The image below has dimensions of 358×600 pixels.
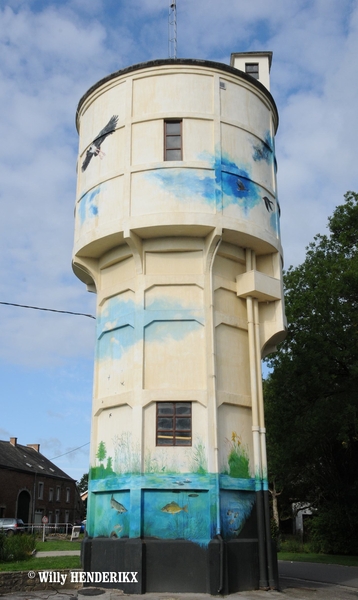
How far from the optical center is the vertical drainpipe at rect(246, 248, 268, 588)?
45.6 feet

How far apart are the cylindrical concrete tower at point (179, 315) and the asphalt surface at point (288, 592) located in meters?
0.42

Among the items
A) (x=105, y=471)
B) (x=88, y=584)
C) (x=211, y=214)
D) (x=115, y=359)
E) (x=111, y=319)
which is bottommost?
(x=88, y=584)

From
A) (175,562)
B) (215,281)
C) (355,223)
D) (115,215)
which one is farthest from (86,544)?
(355,223)

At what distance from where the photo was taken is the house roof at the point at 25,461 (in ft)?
165

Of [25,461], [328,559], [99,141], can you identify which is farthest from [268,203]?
[25,461]

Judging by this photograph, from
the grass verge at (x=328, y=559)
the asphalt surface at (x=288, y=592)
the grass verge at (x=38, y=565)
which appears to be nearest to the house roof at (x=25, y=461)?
the grass verge at (x=328, y=559)

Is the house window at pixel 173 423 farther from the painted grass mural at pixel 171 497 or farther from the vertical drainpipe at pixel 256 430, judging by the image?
the vertical drainpipe at pixel 256 430

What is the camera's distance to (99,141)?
17.1 meters

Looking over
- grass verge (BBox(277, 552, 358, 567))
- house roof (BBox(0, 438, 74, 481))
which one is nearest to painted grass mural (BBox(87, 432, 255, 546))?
grass verge (BBox(277, 552, 358, 567))

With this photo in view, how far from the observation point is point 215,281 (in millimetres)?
15539

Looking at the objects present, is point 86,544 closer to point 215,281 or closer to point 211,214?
point 215,281

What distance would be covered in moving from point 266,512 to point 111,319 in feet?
20.4

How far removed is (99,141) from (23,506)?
4067 cm

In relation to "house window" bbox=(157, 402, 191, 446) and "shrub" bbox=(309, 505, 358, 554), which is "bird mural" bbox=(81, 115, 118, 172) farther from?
"shrub" bbox=(309, 505, 358, 554)
